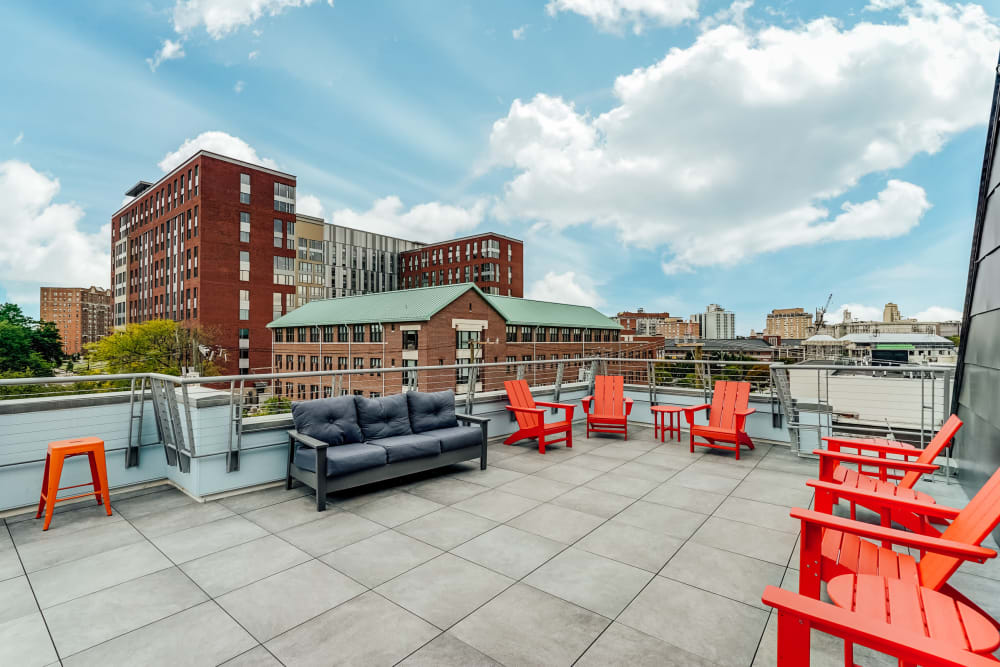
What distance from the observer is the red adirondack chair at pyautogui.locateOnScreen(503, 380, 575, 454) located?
7070mm

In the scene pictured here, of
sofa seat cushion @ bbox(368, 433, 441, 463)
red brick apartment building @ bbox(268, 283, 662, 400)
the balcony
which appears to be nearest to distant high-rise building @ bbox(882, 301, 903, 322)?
red brick apartment building @ bbox(268, 283, 662, 400)

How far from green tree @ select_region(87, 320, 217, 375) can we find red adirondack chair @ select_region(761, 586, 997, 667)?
168ft

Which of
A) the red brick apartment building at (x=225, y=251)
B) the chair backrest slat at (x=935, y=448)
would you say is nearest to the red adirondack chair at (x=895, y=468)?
the chair backrest slat at (x=935, y=448)

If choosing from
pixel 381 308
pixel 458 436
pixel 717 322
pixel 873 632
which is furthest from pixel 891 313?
pixel 873 632

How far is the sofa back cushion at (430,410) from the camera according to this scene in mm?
5992

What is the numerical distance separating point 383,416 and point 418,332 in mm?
32992

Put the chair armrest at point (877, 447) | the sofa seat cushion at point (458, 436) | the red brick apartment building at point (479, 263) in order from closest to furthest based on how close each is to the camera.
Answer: the chair armrest at point (877, 447), the sofa seat cushion at point (458, 436), the red brick apartment building at point (479, 263)

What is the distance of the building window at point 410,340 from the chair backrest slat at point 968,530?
37.0 m

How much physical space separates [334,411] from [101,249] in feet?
288

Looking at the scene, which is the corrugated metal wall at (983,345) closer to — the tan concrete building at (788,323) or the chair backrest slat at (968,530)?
the chair backrest slat at (968,530)

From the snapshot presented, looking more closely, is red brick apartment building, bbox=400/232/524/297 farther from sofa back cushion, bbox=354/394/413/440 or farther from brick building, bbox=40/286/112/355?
brick building, bbox=40/286/112/355

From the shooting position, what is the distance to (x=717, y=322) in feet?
440

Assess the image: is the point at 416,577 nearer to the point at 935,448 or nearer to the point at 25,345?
the point at 935,448

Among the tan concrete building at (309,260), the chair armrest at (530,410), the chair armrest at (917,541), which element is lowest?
the chair armrest at (530,410)
